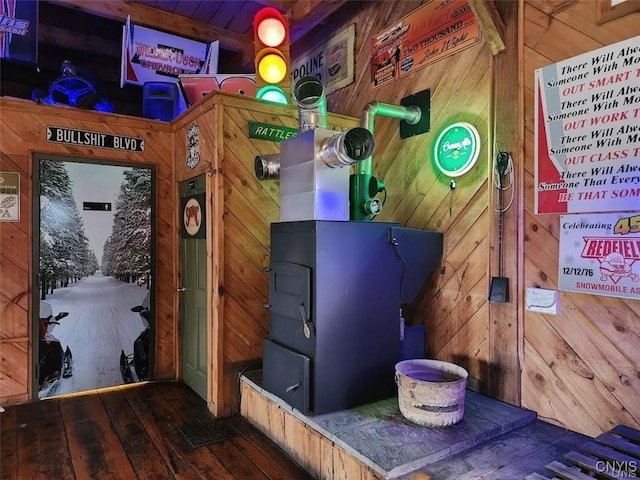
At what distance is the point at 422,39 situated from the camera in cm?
303

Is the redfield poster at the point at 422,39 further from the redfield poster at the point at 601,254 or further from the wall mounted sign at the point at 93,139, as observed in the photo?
the wall mounted sign at the point at 93,139

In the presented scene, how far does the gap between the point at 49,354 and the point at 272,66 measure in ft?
10.0

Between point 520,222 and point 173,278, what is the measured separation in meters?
3.09

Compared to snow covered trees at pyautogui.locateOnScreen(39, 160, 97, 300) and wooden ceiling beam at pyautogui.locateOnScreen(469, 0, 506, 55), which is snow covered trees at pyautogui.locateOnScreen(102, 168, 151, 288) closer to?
snow covered trees at pyautogui.locateOnScreen(39, 160, 97, 300)

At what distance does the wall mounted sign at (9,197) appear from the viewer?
3365mm

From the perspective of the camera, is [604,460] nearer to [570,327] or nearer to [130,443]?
[570,327]

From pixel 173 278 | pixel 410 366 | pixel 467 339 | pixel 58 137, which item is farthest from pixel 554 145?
pixel 58 137

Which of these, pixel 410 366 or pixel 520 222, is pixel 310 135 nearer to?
pixel 520 222

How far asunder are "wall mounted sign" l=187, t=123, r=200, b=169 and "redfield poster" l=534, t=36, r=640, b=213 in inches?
99.8


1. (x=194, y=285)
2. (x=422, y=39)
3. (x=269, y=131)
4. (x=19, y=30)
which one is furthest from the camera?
(x=19, y=30)

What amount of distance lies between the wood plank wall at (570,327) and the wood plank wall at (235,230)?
1905mm

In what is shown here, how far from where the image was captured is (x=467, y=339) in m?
2.69

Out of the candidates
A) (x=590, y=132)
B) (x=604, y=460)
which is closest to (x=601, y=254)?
(x=590, y=132)

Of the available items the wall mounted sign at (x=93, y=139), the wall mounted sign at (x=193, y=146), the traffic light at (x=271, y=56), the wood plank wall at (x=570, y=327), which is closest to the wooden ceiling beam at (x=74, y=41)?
the wall mounted sign at (x=93, y=139)
